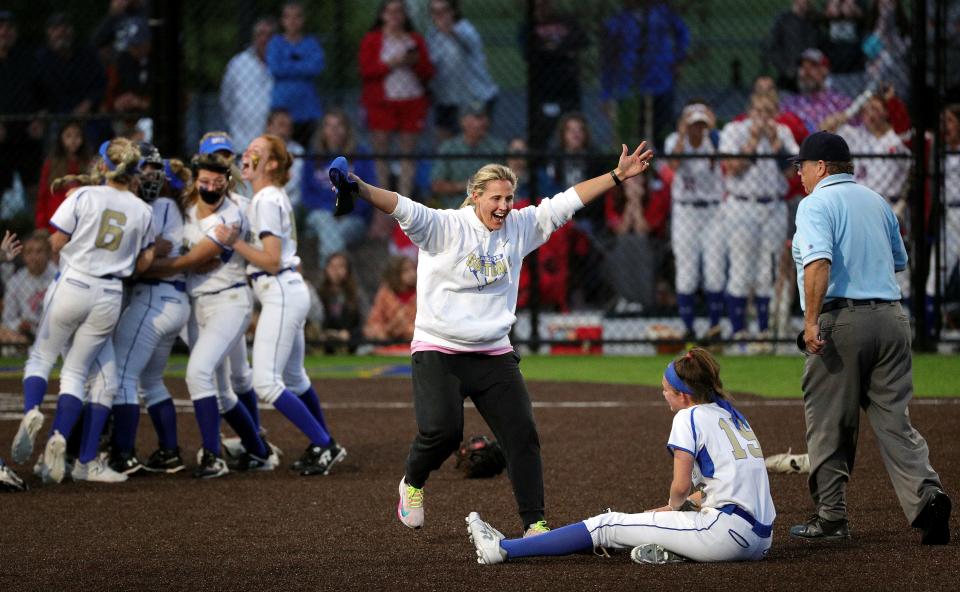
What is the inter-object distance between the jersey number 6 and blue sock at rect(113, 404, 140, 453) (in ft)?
3.24

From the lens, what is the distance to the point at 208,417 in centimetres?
820

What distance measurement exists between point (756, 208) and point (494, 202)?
8649 mm

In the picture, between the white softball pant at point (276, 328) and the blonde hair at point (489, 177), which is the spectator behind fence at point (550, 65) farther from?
the blonde hair at point (489, 177)

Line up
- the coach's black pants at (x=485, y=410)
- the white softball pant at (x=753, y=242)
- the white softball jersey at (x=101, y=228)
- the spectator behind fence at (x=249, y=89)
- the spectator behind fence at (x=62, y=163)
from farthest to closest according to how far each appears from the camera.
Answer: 1. the spectator behind fence at (x=249, y=89)
2. the spectator behind fence at (x=62, y=163)
3. the white softball pant at (x=753, y=242)
4. the white softball jersey at (x=101, y=228)
5. the coach's black pants at (x=485, y=410)

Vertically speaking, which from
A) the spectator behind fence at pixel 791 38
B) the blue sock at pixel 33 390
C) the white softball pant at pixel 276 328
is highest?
the spectator behind fence at pixel 791 38

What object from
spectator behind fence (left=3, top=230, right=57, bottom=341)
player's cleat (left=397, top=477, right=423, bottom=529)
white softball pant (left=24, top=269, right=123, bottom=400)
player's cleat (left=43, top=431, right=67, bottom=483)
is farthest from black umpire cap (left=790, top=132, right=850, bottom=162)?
spectator behind fence (left=3, top=230, right=57, bottom=341)

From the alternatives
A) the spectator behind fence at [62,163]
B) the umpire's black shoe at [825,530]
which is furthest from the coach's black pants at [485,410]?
the spectator behind fence at [62,163]

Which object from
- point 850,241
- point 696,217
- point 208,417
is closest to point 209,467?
point 208,417

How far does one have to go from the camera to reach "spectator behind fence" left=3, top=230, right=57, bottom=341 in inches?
555

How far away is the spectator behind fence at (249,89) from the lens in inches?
607

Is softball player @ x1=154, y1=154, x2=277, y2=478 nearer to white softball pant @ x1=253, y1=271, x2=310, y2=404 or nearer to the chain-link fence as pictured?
white softball pant @ x1=253, y1=271, x2=310, y2=404

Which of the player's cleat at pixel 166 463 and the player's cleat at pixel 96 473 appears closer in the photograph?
the player's cleat at pixel 96 473

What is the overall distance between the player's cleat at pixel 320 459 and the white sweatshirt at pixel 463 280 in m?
2.18

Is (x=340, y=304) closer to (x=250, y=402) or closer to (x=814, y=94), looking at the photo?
(x=814, y=94)
